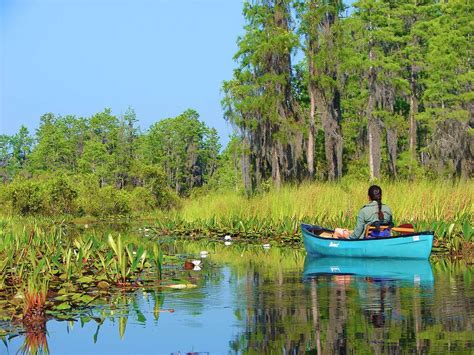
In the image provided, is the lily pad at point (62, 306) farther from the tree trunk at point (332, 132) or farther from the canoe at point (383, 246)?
the tree trunk at point (332, 132)

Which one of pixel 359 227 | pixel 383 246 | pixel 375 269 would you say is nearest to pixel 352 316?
pixel 375 269

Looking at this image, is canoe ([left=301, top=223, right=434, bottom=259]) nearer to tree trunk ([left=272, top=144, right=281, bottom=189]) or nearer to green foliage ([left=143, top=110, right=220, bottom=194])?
tree trunk ([left=272, top=144, right=281, bottom=189])

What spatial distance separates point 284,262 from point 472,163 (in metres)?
30.7

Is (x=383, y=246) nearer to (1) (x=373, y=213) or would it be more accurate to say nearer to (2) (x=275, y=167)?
(1) (x=373, y=213)

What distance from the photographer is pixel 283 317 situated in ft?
32.7

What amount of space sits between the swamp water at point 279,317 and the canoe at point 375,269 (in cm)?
4

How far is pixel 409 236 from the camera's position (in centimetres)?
1705

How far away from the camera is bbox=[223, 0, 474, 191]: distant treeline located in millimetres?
42406

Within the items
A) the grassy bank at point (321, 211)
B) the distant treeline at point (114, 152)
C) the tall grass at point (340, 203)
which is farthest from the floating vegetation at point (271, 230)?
the distant treeline at point (114, 152)

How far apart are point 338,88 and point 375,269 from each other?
92.7 feet

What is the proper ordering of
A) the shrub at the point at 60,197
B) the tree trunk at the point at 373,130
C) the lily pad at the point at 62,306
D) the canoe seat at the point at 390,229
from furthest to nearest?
the shrub at the point at 60,197, the tree trunk at the point at 373,130, the canoe seat at the point at 390,229, the lily pad at the point at 62,306

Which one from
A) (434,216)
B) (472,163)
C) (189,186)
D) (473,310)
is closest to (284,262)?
(434,216)

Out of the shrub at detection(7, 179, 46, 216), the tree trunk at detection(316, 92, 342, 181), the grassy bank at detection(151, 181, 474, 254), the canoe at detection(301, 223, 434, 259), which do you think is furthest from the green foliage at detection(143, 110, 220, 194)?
the canoe at detection(301, 223, 434, 259)

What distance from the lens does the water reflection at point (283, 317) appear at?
8336 mm
